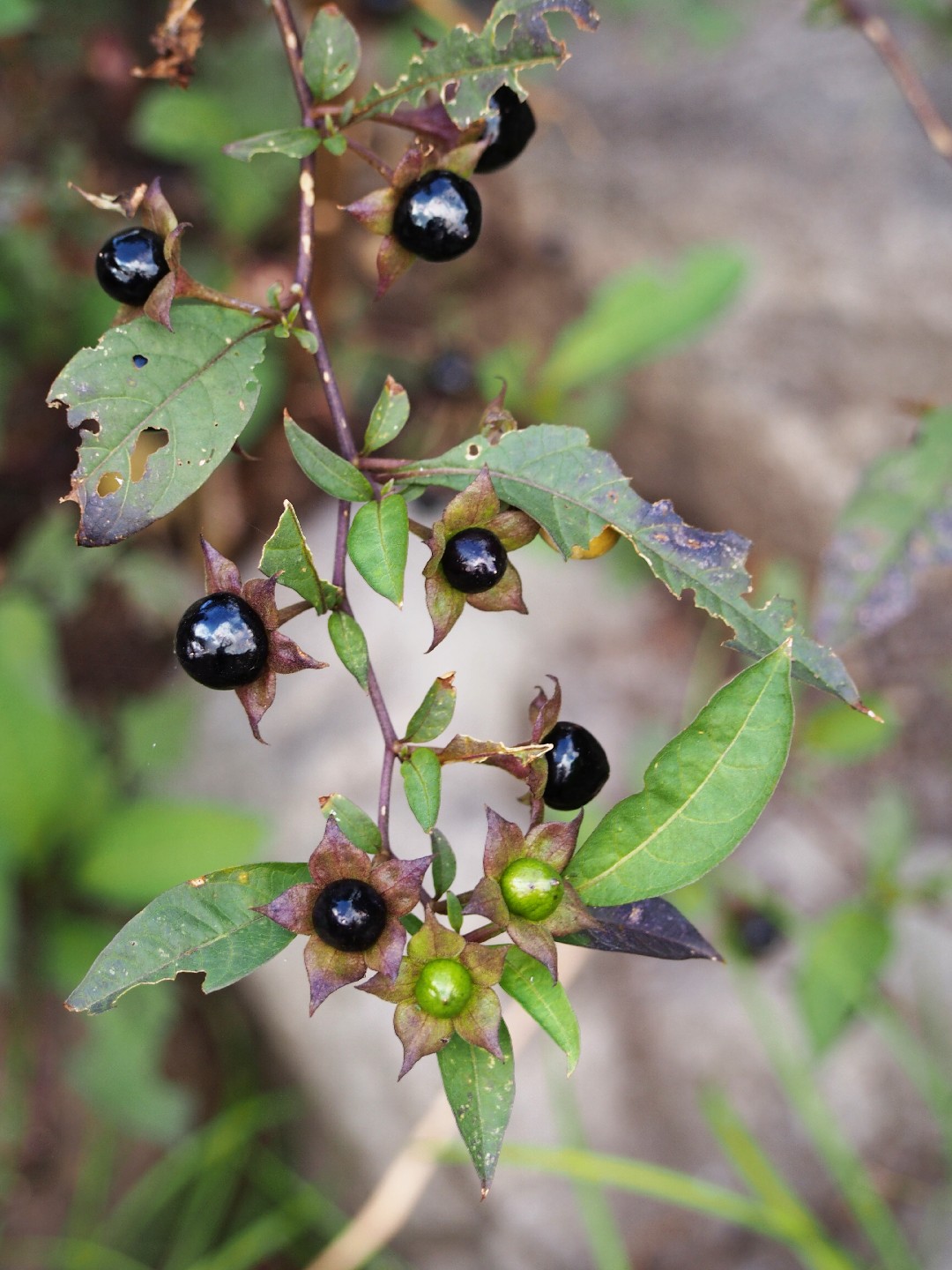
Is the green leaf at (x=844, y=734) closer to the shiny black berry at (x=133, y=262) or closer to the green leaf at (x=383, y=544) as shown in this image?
the green leaf at (x=383, y=544)

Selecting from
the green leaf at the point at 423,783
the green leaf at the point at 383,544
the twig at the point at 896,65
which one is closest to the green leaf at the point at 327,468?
the green leaf at the point at 383,544

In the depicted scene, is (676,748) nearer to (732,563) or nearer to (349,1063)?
(732,563)

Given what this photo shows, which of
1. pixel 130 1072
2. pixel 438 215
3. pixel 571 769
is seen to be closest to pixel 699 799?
pixel 571 769

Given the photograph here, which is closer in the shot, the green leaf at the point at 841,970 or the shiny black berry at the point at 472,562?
the shiny black berry at the point at 472,562

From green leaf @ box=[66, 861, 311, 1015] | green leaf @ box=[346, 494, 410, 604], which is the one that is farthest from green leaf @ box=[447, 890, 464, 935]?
green leaf @ box=[346, 494, 410, 604]

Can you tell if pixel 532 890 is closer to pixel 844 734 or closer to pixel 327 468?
pixel 327 468

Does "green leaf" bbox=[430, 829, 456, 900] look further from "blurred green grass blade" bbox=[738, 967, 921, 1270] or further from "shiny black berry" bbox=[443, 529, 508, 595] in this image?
"blurred green grass blade" bbox=[738, 967, 921, 1270]

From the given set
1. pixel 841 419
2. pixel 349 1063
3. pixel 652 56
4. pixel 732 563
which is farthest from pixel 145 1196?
pixel 652 56
